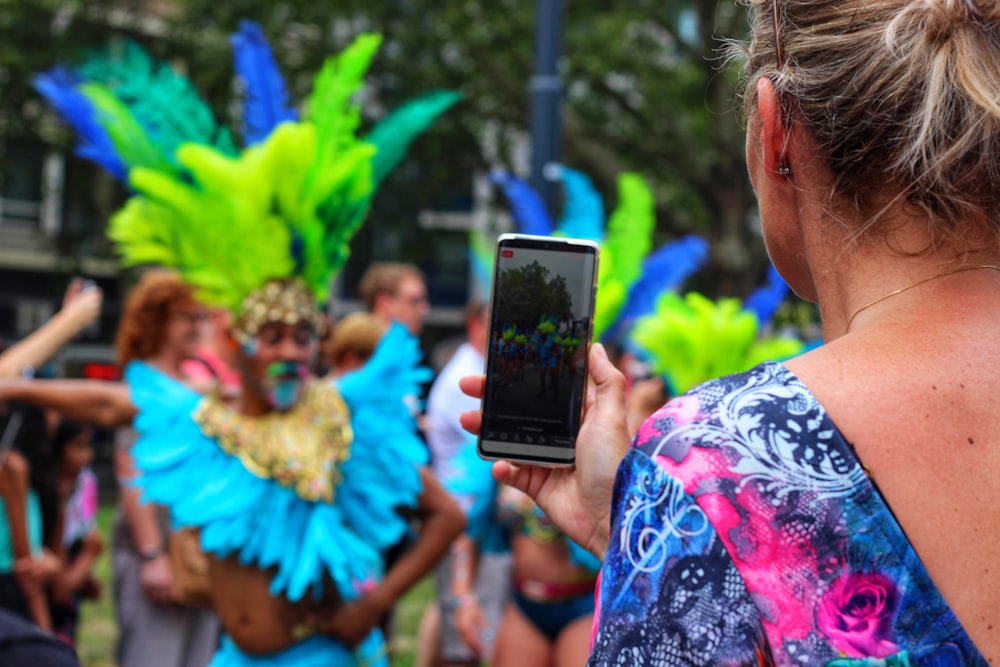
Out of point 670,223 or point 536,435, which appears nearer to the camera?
point 536,435

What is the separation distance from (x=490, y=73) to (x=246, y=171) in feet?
29.5

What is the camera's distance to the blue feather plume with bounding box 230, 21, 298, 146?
12.7 ft

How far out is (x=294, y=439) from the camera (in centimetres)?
355

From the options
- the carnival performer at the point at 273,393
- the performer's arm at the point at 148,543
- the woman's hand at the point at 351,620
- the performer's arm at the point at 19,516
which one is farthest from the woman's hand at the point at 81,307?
the woman's hand at the point at 351,620

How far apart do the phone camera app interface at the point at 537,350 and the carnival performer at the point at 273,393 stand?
6.10 ft

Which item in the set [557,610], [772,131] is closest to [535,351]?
[772,131]

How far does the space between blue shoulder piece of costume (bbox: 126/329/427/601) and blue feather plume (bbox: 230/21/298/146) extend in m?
0.83

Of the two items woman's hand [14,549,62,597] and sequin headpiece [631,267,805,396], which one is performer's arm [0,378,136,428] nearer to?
woman's hand [14,549,62,597]

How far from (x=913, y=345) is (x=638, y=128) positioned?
13.7m

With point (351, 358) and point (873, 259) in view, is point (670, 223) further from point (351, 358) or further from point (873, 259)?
point (873, 259)

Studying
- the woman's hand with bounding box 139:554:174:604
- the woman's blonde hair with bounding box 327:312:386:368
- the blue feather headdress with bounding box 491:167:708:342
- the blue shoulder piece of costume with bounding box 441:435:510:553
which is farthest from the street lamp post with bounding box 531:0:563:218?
the woman's hand with bounding box 139:554:174:604

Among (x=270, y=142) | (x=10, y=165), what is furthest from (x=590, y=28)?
(x=270, y=142)

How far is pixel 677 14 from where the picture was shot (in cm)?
1361

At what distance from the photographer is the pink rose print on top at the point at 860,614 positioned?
99 cm
